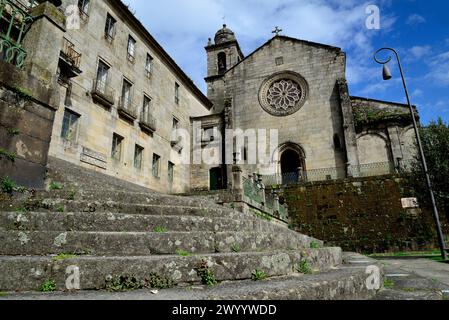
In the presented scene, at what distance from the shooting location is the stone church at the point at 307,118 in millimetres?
18859

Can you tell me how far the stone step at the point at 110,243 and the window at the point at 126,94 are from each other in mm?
12724

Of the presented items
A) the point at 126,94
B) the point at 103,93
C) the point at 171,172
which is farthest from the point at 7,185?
the point at 171,172

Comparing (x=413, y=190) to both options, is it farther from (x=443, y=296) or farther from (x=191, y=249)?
(x=191, y=249)

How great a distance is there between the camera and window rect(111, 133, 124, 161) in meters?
13.9

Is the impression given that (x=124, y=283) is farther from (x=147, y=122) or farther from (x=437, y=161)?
(x=147, y=122)

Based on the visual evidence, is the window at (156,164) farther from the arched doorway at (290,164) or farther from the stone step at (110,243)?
the stone step at (110,243)

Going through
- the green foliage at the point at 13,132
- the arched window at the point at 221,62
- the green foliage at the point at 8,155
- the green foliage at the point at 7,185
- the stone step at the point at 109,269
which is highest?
the arched window at the point at 221,62

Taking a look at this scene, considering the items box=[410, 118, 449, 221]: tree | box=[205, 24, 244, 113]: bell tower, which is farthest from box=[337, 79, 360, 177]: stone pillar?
box=[205, 24, 244, 113]: bell tower

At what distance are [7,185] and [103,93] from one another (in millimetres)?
9885

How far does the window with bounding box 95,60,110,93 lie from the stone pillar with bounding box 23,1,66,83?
8.01 meters

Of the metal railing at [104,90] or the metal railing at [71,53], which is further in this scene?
the metal railing at [104,90]

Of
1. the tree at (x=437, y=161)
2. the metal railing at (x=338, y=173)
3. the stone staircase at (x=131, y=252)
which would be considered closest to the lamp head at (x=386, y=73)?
the tree at (x=437, y=161)

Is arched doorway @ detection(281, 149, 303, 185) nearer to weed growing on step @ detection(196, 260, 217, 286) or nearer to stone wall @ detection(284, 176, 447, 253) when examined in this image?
stone wall @ detection(284, 176, 447, 253)
